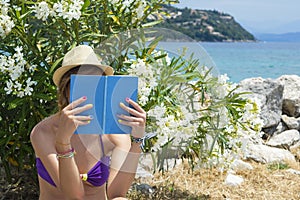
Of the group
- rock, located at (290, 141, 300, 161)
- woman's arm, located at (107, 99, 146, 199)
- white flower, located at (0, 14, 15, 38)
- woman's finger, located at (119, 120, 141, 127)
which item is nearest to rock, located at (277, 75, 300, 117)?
rock, located at (290, 141, 300, 161)

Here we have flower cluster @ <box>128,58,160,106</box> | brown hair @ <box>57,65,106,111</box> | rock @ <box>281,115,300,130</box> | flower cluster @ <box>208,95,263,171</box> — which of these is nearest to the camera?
brown hair @ <box>57,65,106,111</box>

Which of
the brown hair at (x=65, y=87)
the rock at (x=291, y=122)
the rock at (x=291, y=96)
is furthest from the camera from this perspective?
the rock at (x=291, y=96)

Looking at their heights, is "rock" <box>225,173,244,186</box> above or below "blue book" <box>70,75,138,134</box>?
below

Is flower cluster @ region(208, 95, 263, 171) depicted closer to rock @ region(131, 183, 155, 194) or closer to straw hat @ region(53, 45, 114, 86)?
rock @ region(131, 183, 155, 194)

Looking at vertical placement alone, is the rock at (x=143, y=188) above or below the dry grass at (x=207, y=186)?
above

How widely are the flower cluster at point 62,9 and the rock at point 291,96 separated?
356 centimetres

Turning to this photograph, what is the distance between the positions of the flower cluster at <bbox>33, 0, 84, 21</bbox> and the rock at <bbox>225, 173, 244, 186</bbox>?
1843 millimetres

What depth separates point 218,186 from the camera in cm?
383

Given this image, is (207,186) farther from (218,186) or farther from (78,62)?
(78,62)

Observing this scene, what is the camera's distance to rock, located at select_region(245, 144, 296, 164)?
4.59 metres

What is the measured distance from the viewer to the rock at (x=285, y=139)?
5.09 metres

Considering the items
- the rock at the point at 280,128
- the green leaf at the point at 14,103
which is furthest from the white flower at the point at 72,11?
the rock at the point at 280,128

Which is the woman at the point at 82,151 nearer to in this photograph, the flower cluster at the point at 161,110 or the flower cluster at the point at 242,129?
the flower cluster at the point at 161,110

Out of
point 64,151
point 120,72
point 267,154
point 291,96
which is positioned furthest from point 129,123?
point 291,96
